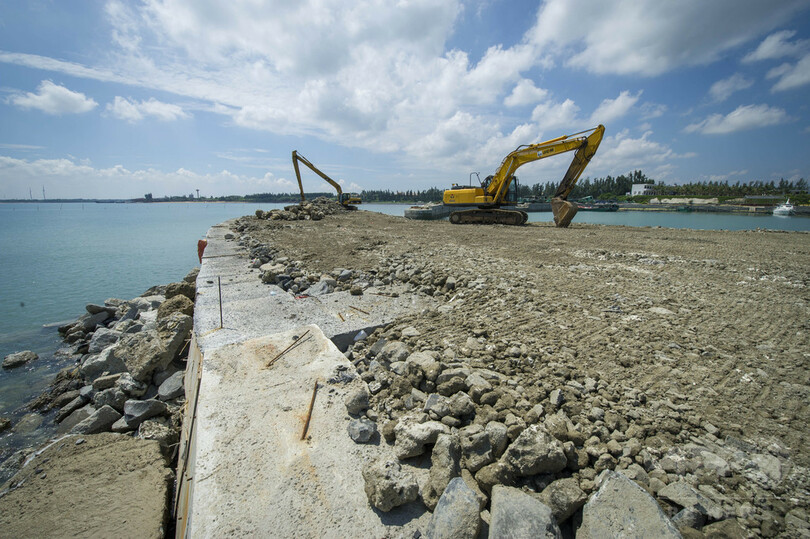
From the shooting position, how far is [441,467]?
210 cm

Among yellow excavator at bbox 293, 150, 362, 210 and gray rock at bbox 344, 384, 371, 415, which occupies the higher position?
yellow excavator at bbox 293, 150, 362, 210

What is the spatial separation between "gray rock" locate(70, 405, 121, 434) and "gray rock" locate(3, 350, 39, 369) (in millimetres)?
4540

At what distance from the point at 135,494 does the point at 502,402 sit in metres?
3.05

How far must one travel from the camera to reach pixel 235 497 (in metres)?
2.05

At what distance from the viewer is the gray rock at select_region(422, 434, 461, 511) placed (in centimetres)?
199

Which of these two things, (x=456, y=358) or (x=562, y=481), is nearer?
(x=562, y=481)

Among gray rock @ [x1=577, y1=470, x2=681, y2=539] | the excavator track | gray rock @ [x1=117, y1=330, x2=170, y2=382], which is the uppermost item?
the excavator track

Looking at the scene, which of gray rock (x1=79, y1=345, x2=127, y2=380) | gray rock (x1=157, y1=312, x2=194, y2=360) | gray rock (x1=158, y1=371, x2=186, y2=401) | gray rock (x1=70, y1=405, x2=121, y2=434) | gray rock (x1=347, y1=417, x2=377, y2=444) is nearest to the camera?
gray rock (x1=347, y1=417, x2=377, y2=444)

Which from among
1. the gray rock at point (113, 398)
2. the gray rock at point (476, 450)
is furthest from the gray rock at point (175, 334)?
the gray rock at point (476, 450)

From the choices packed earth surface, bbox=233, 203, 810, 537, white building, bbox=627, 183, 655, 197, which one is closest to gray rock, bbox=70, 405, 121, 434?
packed earth surface, bbox=233, 203, 810, 537

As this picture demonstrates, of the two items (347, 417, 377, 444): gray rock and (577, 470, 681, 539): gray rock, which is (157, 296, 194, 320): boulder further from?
(577, 470, 681, 539): gray rock

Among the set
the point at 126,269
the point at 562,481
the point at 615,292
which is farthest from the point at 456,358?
the point at 126,269

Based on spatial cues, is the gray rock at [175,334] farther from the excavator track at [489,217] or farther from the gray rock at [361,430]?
the excavator track at [489,217]

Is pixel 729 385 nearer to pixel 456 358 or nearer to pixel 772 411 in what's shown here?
pixel 772 411
